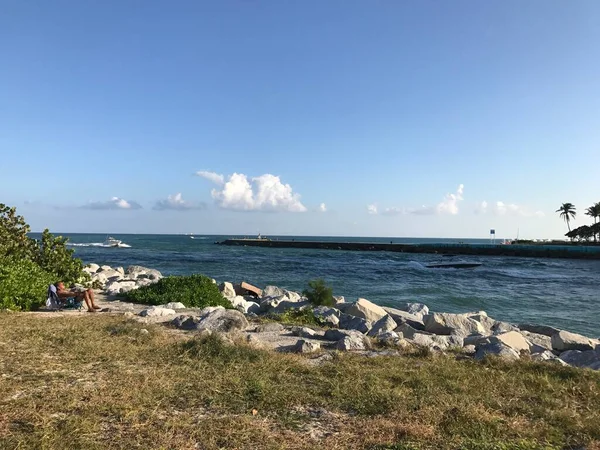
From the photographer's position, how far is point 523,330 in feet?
40.4

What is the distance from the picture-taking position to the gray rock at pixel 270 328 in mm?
8934

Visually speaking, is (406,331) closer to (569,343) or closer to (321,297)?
(569,343)

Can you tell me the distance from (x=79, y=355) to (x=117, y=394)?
188 centimetres

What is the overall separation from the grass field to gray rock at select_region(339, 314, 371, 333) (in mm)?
3578

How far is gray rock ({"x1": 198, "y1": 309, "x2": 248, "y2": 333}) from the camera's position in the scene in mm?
8374

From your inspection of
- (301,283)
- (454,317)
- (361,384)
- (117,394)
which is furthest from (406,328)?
(301,283)

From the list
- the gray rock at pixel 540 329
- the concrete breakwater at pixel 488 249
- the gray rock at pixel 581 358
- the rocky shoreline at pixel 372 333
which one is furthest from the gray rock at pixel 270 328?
the concrete breakwater at pixel 488 249

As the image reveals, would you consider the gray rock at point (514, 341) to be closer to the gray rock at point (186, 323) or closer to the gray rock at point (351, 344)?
the gray rock at point (351, 344)

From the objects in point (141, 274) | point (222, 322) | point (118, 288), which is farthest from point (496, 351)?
point (141, 274)

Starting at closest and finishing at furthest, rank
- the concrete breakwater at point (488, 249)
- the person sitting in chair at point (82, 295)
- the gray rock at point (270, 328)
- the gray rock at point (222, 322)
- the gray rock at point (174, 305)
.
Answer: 1. the gray rock at point (222, 322)
2. the gray rock at point (270, 328)
3. the person sitting in chair at point (82, 295)
4. the gray rock at point (174, 305)
5. the concrete breakwater at point (488, 249)

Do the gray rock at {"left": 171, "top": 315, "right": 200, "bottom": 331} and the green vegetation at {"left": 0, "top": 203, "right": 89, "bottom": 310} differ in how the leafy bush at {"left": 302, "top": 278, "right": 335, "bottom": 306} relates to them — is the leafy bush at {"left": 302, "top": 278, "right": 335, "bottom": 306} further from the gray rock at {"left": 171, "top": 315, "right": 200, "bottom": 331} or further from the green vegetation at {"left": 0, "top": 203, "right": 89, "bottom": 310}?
the green vegetation at {"left": 0, "top": 203, "right": 89, "bottom": 310}

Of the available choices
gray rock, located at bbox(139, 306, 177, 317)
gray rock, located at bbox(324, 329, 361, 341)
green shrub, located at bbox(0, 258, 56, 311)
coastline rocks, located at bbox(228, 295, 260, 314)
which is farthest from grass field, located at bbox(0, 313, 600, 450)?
coastline rocks, located at bbox(228, 295, 260, 314)

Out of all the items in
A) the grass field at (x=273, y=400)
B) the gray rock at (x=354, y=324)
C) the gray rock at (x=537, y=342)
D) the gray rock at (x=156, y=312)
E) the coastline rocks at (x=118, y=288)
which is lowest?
the gray rock at (x=537, y=342)

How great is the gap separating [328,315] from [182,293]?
4.02 m
